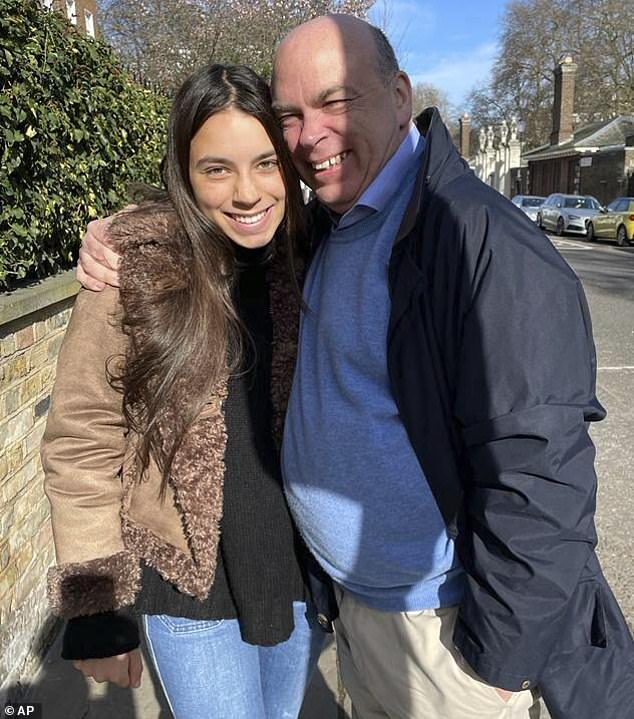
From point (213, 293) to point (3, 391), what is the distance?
1443 mm

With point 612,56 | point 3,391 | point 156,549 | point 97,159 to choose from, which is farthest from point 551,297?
point 612,56

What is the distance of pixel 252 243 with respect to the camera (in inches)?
74.7

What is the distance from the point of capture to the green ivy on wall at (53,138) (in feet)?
9.79

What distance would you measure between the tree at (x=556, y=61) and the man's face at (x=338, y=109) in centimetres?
4825

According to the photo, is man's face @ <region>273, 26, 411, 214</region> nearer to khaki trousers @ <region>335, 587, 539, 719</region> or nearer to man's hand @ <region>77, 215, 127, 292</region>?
man's hand @ <region>77, 215, 127, 292</region>

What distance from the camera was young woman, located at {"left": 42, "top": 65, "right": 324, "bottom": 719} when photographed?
5.61ft

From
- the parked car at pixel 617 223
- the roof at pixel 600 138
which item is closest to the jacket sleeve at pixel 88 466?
the parked car at pixel 617 223

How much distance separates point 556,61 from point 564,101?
35.1ft

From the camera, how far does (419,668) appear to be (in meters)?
1.68

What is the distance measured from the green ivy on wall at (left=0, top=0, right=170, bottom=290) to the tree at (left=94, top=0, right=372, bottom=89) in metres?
7.84

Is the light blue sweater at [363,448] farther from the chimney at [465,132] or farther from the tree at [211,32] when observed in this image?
the chimney at [465,132]

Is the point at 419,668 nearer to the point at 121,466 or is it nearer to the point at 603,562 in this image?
the point at 121,466

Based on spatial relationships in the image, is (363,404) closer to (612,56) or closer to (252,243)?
(252,243)

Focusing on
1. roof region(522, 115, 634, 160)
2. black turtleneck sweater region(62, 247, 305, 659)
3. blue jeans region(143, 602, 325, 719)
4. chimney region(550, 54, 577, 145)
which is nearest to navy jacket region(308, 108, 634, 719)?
black turtleneck sweater region(62, 247, 305, 659)
